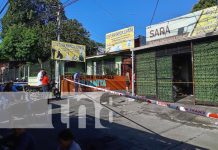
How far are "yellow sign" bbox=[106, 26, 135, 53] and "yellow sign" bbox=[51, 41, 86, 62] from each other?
12.0ft

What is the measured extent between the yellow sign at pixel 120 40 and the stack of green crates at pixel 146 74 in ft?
24.7

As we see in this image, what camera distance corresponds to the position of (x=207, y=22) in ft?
46.1

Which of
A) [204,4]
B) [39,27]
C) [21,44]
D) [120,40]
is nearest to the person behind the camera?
[120,40]

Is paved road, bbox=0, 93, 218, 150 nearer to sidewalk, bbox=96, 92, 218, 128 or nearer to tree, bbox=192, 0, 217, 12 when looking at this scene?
sidewalk, bbox=96, 92, 218, 128

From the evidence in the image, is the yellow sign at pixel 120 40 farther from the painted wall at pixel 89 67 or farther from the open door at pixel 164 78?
the open door at pixel 164 78

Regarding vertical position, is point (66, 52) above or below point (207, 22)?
below

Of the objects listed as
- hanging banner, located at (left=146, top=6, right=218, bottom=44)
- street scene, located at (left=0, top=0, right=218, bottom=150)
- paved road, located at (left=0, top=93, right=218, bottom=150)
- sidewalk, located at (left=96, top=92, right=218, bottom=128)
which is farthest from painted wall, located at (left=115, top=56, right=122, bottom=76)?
paved road, located at (left=0, top=93, right=218, bottom=150)

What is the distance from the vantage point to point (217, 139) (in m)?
7.80

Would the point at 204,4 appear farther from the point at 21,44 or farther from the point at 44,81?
the point at 21,44

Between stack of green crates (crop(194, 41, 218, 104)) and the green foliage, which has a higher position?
the green foliage

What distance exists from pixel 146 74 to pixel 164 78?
137 centimetres

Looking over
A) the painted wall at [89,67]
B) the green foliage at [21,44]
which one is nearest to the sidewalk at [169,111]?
the painted wall at [89,67]

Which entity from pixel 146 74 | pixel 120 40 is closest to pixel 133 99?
pixel 146 74

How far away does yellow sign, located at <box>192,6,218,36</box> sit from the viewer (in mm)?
13539
